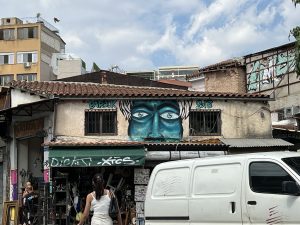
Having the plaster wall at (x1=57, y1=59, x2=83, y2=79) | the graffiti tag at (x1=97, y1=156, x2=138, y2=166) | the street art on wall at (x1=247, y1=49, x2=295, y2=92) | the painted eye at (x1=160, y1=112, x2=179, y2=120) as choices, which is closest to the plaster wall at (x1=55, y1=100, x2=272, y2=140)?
the painted eye at (x1=160, y1=112, x2=179, y2=120)

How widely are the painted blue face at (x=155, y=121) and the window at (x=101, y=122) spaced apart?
719mm

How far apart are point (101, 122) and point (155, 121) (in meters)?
2.24

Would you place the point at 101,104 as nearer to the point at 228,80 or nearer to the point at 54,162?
the point at 54,162

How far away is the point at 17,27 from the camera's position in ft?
219

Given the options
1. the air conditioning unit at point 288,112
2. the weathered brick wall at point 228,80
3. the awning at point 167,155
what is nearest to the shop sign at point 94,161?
the awning at point 167,155

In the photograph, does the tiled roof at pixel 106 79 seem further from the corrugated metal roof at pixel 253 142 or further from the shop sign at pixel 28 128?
the corrugated metal roof at pixel 253 142

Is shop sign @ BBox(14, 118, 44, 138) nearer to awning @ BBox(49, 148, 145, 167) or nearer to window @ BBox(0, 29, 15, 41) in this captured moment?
awning @ BBox(49, 148, 145, 167)

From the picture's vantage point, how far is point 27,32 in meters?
67.1

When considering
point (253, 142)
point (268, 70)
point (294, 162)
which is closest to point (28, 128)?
point (253, 142)

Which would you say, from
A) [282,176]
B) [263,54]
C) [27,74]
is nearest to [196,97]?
[263,54]

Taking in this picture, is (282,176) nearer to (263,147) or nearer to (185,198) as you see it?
(185,198)

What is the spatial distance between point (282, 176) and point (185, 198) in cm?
200

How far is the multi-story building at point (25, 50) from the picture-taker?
66.6 metres

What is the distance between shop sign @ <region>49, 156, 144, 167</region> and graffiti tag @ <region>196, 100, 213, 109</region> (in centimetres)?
400
